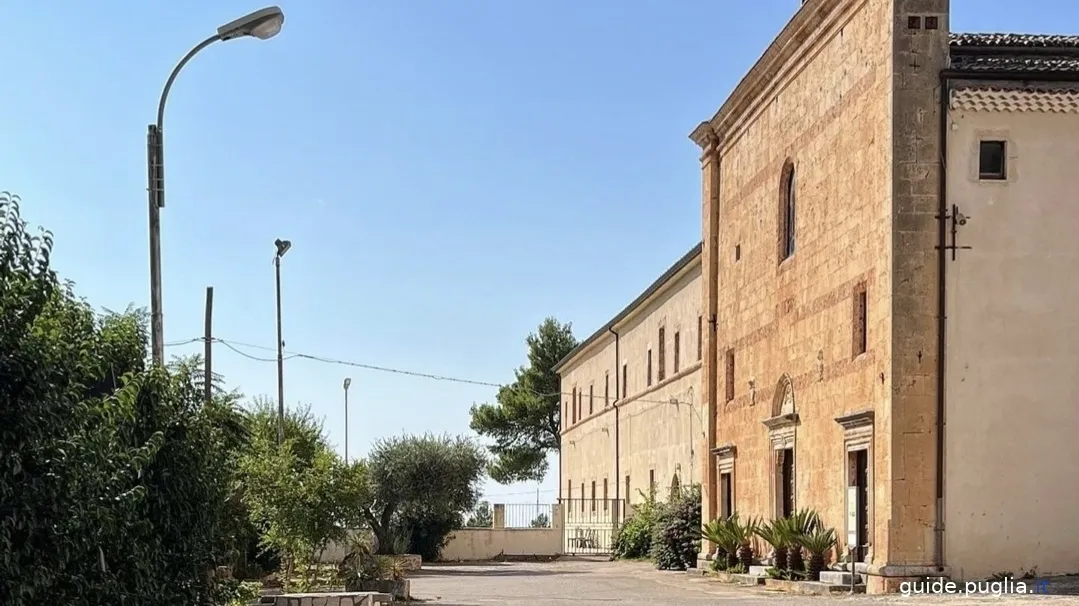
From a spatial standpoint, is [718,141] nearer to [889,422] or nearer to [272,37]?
[889,422]

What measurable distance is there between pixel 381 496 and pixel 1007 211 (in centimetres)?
2931

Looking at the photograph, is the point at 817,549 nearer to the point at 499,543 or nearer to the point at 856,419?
the point at 856,419

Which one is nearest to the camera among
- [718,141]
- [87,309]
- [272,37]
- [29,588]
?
[29,588]

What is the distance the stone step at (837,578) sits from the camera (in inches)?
842

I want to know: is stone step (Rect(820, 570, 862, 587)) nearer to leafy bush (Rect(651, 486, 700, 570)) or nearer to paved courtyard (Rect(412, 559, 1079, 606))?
paved courtyard (Rect(412, 559, 1079, 606))

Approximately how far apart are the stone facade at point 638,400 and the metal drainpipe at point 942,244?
15107 millimetres

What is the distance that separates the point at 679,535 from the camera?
33781 millimetres

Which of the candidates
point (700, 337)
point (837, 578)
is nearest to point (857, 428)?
point (837, 578)

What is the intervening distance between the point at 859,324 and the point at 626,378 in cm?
2738

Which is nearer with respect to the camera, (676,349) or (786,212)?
(786,212)

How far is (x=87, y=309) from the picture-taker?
33.4ft

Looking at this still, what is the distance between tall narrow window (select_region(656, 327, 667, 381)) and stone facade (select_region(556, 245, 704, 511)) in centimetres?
3

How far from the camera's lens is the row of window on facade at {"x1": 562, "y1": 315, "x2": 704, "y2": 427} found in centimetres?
4003

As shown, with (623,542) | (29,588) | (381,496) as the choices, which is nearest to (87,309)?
(29,588)
